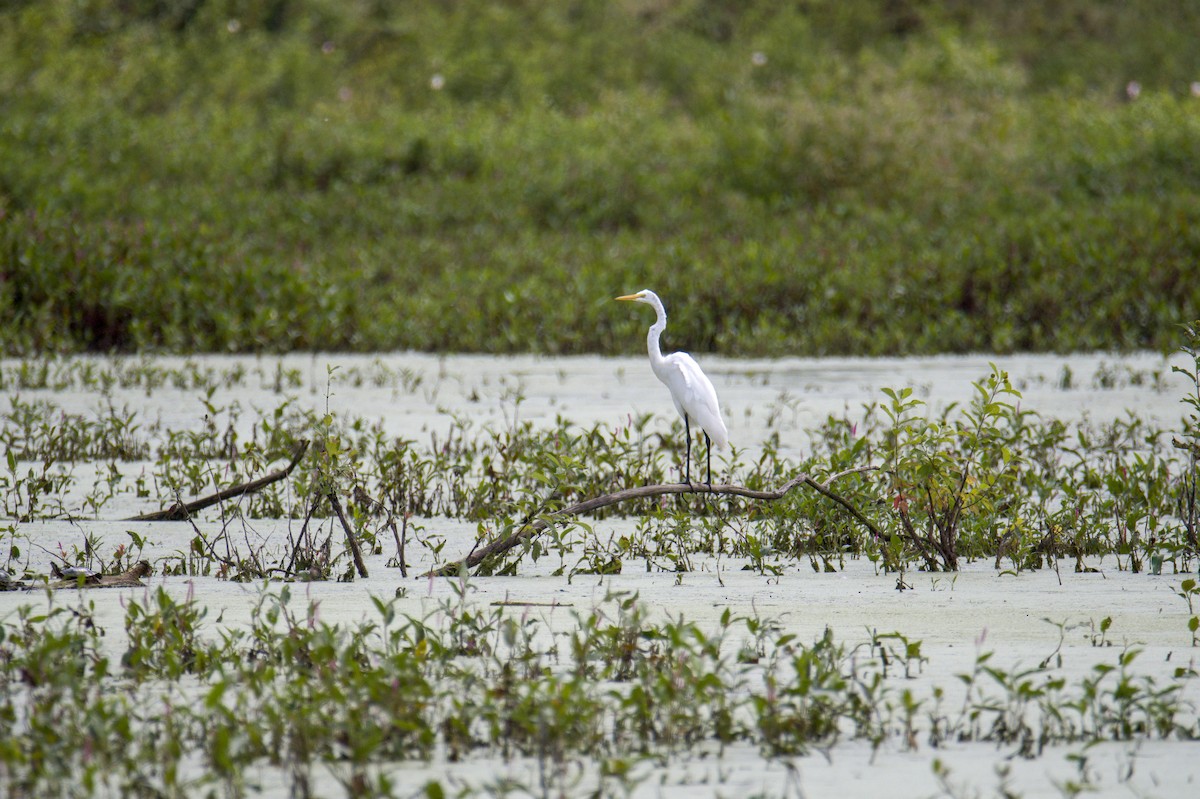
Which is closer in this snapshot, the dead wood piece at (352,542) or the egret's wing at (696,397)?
the dead wood piece at (352,542)

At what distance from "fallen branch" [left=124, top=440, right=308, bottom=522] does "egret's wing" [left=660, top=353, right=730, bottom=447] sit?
142 centimetres

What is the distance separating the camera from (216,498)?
5.57 metres

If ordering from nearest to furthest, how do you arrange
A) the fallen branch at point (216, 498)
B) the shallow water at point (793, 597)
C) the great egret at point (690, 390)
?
the shallow water at point (793, 597) < the fallen branch at point (216, 498) < the great egret at point (690, 390)

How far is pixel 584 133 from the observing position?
778 inches

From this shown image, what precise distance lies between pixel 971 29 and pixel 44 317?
19.7m

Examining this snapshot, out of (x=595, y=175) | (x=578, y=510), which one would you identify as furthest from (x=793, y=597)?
(x=595, y=175)

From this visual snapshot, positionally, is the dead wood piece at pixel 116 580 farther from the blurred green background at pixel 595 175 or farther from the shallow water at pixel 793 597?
the blurred green background at pixel 595 175

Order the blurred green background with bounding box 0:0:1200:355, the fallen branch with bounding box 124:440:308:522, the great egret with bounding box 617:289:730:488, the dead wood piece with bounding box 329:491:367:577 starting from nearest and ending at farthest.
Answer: the dead wood piece with bounding box 329:491:367:577
the fallen branch with bounding box 124:440:308:522
the great egret with bounding box 617:289:730:488
the blurred green background with bounding box 0:0:1200:355

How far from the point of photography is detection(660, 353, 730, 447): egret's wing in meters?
5.53

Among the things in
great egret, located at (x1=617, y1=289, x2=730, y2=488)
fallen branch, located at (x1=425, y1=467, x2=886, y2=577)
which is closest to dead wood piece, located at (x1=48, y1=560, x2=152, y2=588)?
fallen branch, located at (x1=425, y1=467, x2=886, y2=577)

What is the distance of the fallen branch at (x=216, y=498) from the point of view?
531 cm

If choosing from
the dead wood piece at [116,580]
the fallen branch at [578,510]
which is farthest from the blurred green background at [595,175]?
the fallen branch at [578,510]

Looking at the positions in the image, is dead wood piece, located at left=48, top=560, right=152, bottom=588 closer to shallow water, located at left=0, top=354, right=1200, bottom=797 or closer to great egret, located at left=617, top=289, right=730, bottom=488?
shallow water, located at left=0, top=354, right=1200, bottom=797

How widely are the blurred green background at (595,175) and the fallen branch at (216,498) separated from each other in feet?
19.9
